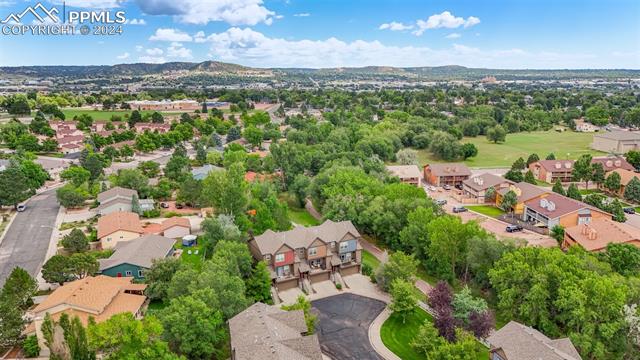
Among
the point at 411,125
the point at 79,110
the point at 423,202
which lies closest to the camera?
the point at 423,202

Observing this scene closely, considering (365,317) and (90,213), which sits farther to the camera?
(90,213)

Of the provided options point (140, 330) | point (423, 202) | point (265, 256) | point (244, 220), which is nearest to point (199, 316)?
point (140, 330)

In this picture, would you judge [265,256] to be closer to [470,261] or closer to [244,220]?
[244,220]

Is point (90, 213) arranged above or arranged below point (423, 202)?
below

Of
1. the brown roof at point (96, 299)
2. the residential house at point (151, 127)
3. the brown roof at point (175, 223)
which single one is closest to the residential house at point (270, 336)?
the brown roof at point (96, 299)

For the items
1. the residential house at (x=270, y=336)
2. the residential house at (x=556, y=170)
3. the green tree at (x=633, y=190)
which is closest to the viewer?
the residential house at (x=270, y=336)

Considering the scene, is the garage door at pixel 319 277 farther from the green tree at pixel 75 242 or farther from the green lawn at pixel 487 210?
the green lawn at pixel 487 210

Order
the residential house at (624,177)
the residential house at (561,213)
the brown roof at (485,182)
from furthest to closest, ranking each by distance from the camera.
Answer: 1. the residential house at (624,177)
2. the brown roof at (485,182)
3. the residential house at (561,213)

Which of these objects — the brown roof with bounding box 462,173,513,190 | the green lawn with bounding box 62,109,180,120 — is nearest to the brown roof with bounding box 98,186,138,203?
the brown roof with bounding box 462,173,513,190
